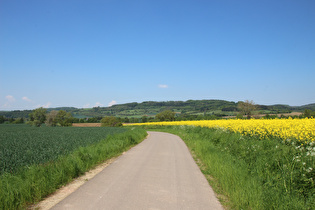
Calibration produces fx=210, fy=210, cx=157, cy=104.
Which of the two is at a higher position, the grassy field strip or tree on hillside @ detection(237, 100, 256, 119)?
tree on hillside @ detection(237, 100, 256, 119)

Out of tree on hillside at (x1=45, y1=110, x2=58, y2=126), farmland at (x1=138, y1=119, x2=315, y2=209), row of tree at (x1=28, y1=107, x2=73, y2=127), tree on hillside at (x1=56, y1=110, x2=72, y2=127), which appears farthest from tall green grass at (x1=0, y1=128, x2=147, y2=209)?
Result: tree on hillside at (x1=45, y1=110, x2=58, y2=126)

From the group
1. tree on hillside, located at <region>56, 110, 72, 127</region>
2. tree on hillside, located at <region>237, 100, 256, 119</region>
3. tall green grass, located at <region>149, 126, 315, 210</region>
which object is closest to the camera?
tall green grass, located at <region>149, 126, 315, 210</region>

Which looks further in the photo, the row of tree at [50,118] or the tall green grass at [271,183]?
the row of tree at [50,118]

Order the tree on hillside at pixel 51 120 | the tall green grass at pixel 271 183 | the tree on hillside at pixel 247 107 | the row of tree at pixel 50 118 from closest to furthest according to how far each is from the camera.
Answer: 1. the tall green grass at pixel 271 183
2. the tree on hillside at pixel 247 107
3. the tree on hillside at pixel 51 120
4. the row of tree at pixel 50 118

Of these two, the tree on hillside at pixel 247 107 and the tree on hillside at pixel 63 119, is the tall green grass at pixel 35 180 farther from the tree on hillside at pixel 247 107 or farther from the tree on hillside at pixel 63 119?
the tree on hillside at pixel 63 119

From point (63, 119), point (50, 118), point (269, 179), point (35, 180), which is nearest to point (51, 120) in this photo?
point (50, 118)

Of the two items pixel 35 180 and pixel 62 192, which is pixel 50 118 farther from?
pixel 62 192

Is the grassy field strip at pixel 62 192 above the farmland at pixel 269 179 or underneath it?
underneath

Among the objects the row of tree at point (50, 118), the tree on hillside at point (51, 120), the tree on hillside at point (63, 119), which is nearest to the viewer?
the tree on hillside at point (63, 119)

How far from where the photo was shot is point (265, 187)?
5059 millimetres

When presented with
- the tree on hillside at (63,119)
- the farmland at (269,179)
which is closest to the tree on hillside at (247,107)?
the farmland at (269,179)

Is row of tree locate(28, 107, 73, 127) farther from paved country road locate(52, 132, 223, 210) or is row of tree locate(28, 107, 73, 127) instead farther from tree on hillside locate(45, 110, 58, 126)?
paved country road locate(52, 132, 223, 210)

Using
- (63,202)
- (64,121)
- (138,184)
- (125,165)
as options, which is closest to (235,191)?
(138,184)

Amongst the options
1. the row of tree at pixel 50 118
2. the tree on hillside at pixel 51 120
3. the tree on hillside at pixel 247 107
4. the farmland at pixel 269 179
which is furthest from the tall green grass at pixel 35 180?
the tree on hillside at pixel 51 120
